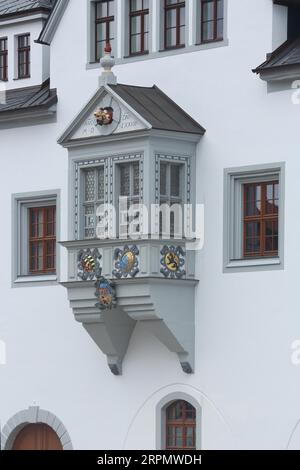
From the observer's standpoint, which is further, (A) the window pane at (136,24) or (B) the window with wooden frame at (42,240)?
(B) the window with wooden frame at (42,240)

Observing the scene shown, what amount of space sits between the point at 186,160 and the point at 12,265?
5059 millimetres

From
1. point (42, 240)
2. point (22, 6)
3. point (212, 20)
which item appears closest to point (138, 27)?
point (212, 20)

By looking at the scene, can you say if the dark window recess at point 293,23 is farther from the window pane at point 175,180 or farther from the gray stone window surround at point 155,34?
the window pane at point 175,180

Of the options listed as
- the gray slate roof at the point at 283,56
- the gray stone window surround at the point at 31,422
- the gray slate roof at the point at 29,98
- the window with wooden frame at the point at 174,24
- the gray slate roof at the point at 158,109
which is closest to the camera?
the gray slate roof at the point at 283,56

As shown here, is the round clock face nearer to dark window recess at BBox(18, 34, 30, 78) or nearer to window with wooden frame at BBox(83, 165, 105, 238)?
window with wooden frame at BBox(83, 165, 105, 238)

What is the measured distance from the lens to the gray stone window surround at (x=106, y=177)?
37.2 meters

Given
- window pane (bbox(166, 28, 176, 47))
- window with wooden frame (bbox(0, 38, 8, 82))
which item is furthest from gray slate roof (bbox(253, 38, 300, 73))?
window with wooden frame (bbox(0, 38, 8, 82))

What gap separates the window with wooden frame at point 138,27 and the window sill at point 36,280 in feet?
15.3

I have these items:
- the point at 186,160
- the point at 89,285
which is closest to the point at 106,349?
the point at 89,285

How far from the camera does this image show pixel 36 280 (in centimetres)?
4025

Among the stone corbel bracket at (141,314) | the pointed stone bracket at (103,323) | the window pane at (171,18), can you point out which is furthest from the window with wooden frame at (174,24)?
the pointed stone bracket at (103,323)

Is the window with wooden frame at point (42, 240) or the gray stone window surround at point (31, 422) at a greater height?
the window with wooden frame at point (42, 240)

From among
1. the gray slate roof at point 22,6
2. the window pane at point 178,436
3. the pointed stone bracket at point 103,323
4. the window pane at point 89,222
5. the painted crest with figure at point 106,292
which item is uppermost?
the gray slate roof at point 22,6

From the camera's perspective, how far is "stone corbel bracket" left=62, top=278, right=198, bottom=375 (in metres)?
36.9
